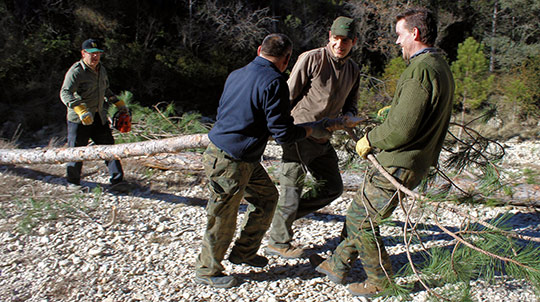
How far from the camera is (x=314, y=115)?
3.07 metres

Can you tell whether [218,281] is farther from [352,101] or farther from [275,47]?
[352,101]

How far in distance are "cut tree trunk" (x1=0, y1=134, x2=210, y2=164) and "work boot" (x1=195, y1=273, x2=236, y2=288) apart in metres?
1.07

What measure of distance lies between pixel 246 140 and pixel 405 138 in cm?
96

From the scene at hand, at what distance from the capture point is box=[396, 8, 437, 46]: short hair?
2.20 m

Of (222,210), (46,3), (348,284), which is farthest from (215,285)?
(46,3)

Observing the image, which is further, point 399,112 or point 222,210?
point 222,210

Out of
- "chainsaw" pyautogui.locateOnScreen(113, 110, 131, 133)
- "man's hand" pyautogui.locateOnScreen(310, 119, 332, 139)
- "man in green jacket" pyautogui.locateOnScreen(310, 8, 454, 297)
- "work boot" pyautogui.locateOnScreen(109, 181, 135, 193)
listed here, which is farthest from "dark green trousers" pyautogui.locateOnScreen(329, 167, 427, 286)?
"chainsaw" pyautogui.locateOnScreen(113, 110, 131, 133)

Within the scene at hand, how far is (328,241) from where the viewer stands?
3.51m

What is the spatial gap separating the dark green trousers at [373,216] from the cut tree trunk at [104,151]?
4.56 feet

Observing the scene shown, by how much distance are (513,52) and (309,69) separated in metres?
11.7

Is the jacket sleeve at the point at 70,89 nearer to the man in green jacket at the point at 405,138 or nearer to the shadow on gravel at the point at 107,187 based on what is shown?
the shadow on gravel at the point at 107,187

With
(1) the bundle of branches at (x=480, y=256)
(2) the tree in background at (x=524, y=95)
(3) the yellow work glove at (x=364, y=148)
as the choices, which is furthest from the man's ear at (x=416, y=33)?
(2) the tree in background at (x=524, y=95)

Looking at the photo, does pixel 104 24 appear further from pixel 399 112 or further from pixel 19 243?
pixel 399 112

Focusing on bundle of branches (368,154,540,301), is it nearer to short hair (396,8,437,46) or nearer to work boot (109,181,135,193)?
short hair (396,8,437,46)
